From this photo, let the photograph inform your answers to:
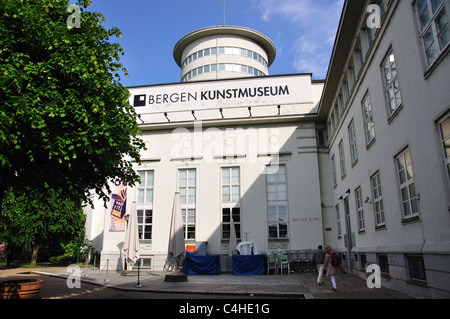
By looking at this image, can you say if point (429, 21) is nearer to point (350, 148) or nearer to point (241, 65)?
point (350, 148)

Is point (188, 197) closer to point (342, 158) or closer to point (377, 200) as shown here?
point (342, 158)

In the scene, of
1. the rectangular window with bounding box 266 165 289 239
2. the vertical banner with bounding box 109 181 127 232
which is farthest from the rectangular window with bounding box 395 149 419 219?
the vertical banner with bounding box 109 181 127 232

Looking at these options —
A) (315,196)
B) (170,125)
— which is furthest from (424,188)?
(170,125)

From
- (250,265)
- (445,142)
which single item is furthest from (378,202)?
(250,265)

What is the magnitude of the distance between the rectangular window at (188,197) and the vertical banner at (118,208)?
3927mm

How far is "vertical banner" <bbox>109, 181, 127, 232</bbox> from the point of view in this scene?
2338 centimetres

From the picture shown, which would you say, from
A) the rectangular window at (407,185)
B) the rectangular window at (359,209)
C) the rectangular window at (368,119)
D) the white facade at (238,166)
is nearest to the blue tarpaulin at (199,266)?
the white facade at (238,166)

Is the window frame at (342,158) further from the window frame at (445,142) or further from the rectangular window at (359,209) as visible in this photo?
the window frame at (445,142)

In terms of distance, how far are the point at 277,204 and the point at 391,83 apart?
1346 cm

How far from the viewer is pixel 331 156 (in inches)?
864

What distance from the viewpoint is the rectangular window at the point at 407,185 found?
9.10 m

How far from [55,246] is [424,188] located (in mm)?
35597

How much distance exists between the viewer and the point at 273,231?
72.4ft

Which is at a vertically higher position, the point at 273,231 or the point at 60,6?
the point at 60,6
